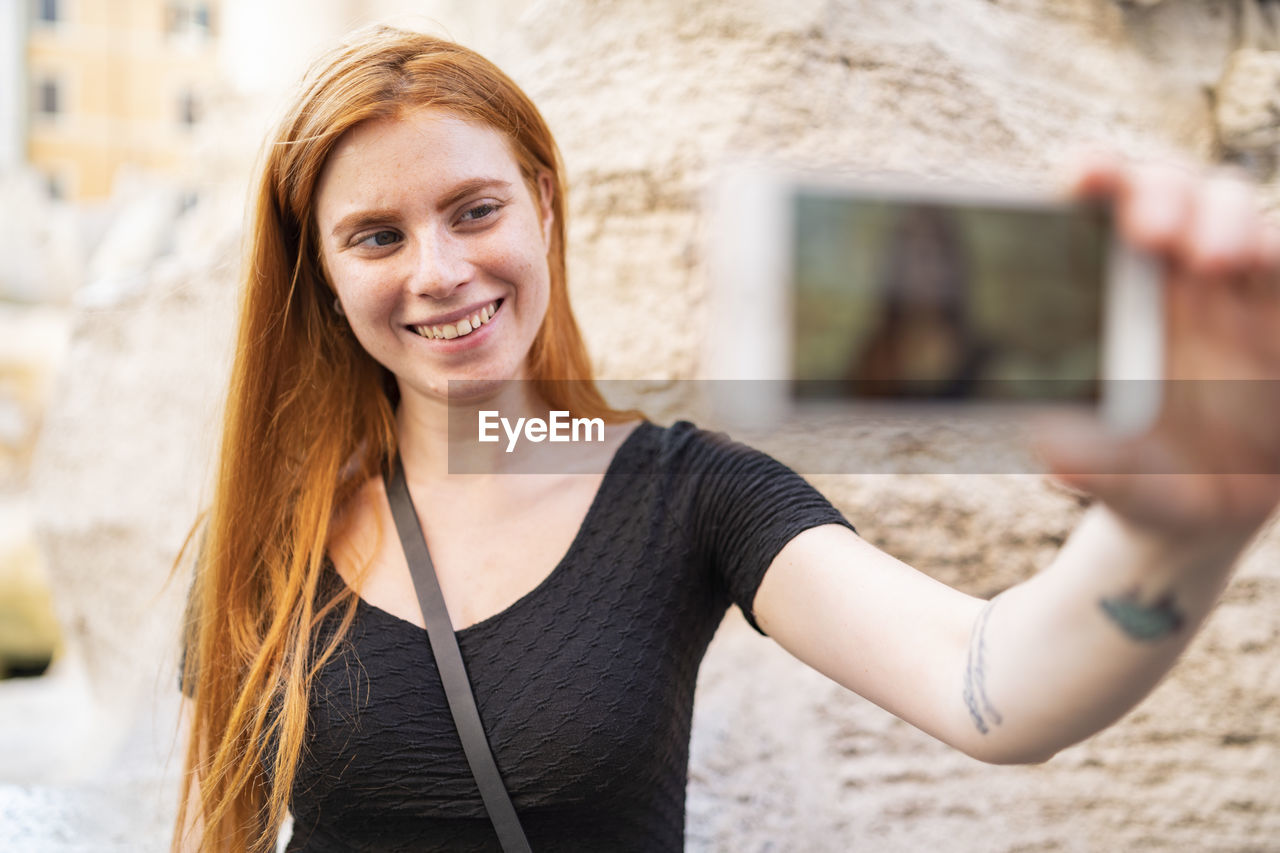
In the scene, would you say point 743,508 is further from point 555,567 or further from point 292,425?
point 292,425

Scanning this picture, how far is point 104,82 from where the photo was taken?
800 inches

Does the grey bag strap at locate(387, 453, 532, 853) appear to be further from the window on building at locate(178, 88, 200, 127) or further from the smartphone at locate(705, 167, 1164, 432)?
the window on building at locate(178, 88, 200, 127)

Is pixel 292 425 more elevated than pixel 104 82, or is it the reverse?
pixel 104 82

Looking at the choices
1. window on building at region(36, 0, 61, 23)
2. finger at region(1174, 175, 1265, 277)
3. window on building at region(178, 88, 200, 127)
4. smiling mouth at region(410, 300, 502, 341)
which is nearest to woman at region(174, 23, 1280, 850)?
smiling mouth at region(410, 300, 502, 341)

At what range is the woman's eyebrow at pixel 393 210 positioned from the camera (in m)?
0.98

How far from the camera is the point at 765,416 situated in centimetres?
128

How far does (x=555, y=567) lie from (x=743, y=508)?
0.74 ft

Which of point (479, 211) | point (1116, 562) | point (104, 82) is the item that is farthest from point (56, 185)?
point (1116, 562)

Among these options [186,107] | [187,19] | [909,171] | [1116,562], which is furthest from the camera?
[186,107]

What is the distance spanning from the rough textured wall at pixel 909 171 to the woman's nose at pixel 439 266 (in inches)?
24.7

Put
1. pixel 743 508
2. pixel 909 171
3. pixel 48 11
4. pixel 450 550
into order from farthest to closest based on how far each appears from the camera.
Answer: pixel 48 11 < pixel 909 171 < pixel 450 550 < pixel 743 508

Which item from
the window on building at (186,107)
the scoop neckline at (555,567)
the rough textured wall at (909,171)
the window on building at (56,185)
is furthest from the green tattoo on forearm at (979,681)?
the window on building at (56,185)

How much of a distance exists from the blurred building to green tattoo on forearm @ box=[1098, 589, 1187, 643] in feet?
74.7

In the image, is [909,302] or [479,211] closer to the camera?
[479,211]
